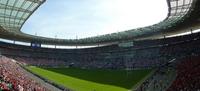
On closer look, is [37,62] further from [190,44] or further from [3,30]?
[190,44]

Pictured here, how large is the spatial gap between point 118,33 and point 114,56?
12.8 metres

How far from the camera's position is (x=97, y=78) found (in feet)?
201

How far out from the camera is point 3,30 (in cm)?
6612

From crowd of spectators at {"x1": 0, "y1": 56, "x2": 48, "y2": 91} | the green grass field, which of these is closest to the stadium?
the green grass field

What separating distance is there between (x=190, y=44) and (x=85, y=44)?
94.3ft

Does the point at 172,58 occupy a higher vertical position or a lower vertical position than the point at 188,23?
lower

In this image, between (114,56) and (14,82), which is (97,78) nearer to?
(114,56)

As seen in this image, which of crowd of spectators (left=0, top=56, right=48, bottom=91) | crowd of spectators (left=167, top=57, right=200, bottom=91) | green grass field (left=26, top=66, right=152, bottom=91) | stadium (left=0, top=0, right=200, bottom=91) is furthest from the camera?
green grass field (left=26, top=66, right=152, bottom=91)

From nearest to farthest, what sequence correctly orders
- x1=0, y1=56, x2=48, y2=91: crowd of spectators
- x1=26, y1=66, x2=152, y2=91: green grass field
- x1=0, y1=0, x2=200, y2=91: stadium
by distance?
x1=0, y1=56, x2=48, y2=91: crowd of spectators
x1=0, y1=0, x2=200, y2=91: stadium
x1=26, y1=66, x2=152, y2=91: green grass field

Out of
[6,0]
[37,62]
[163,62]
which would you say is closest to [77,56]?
[37,62]

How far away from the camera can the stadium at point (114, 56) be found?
46312 millimetres

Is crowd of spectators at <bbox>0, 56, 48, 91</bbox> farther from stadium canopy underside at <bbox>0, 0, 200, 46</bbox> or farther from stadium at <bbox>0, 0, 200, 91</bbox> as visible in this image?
stadium canopy underside at <bbox>0, 0, 200, 46</bbox>

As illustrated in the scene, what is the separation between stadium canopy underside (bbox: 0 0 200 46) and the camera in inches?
1843

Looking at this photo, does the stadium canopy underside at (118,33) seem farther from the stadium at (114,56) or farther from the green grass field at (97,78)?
the green grass field at (97,78)
